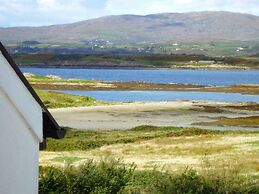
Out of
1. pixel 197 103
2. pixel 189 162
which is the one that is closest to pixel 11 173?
pixel 189 162

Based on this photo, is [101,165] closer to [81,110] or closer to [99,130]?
[99,130]

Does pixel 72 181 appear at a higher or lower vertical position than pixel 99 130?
higher

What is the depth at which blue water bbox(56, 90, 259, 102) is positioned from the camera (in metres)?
105

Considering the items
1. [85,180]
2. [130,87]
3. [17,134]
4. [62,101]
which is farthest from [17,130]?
[130,87]

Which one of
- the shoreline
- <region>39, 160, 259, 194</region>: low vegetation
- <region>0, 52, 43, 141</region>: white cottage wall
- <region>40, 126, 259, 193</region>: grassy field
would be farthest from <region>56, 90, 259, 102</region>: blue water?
<region>0, 52, 43, 141</region>: white cottage wall

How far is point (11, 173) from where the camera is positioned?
5.70 metres

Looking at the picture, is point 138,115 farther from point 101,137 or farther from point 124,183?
point 124,183

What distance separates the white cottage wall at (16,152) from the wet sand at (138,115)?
5022 centimetres

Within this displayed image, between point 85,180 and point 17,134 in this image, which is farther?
point 85,180

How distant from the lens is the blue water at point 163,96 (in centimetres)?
10469

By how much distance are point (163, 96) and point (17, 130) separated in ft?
349

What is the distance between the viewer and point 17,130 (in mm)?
5812

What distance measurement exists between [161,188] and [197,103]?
7214 centimetres

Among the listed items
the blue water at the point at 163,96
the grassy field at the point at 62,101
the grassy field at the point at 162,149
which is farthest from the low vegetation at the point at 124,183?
the blue water at the point at 163,96
